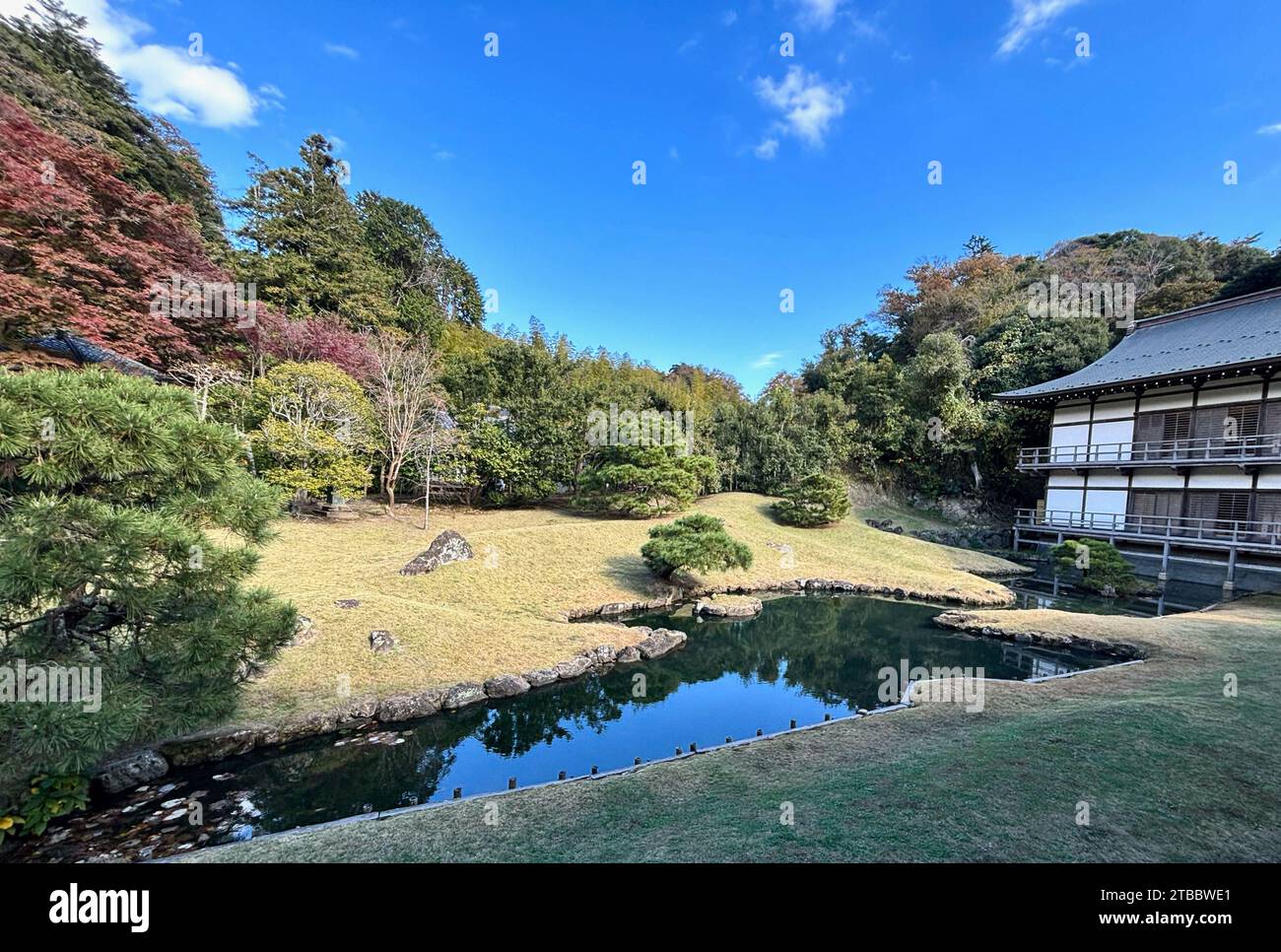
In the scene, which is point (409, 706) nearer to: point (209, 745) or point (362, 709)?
point (362, 709)

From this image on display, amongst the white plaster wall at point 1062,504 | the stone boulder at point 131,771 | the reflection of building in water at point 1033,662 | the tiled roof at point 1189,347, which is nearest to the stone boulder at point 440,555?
the stone boulder at point 131,771

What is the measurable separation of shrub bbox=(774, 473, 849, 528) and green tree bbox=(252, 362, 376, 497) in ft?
48.1

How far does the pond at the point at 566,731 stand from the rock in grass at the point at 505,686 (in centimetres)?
14

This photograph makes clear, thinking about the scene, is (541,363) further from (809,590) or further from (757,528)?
(809,590)

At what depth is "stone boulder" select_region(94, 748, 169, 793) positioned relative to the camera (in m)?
4.29

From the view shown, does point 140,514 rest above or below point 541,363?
below

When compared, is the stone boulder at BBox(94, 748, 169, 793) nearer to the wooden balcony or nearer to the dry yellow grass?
the dry yellow grass

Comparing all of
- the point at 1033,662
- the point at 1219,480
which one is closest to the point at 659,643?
the point at 1033,662

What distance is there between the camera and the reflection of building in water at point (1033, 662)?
766cm

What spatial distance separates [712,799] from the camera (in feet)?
11.5

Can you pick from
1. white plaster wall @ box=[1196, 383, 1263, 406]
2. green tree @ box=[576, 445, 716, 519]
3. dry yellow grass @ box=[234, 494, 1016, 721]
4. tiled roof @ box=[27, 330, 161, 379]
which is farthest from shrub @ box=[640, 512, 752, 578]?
white plaster wall @ box=[1196, 383, 1263, 406]

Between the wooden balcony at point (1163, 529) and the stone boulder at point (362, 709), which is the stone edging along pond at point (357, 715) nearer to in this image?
the stone boulder at point (362, 709)
